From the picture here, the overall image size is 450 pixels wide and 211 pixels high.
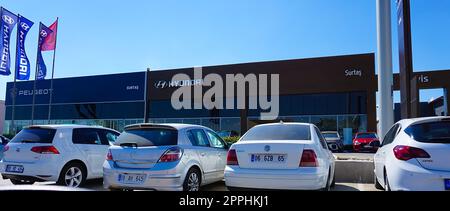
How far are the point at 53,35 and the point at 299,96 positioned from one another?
19.4 metres

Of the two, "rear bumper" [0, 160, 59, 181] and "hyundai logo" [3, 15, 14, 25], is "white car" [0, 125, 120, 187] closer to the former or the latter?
"rear bumper" [0, 160, 59, 181]

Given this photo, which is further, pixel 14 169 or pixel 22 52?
pixel 22 52

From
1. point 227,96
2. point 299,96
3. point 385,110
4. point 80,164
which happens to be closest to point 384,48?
point 385,110

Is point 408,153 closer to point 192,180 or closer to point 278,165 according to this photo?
point 278,165

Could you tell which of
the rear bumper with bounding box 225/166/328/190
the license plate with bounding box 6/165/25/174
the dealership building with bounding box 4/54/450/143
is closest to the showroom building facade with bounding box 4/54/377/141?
the dealership building with bounding box 4/54/450/143

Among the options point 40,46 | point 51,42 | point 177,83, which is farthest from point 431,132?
point 177,83

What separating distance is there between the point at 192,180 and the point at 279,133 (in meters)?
1.83

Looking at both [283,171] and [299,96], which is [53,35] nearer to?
[299,96]

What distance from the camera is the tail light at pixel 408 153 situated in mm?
4730

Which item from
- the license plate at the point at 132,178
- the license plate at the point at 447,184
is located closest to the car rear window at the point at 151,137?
the license plate at the point at 132,178

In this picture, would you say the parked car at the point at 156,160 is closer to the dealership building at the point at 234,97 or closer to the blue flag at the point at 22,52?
the blue flag at the point at 22,52

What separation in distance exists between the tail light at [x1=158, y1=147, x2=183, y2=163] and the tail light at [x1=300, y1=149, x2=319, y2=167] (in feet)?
6.98

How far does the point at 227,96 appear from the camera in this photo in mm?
32531

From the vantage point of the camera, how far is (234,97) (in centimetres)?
3231
